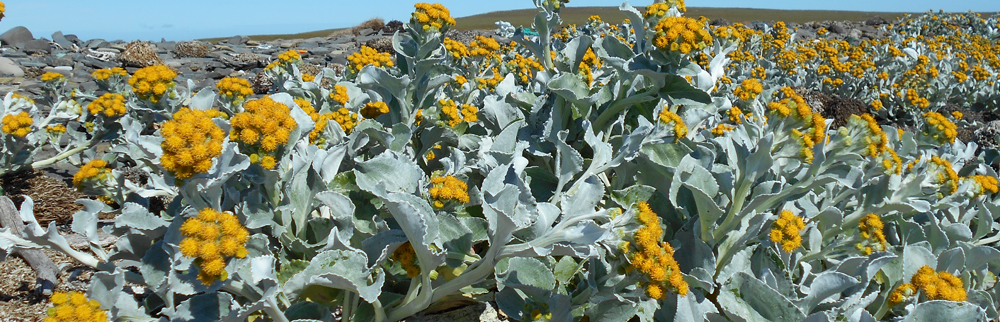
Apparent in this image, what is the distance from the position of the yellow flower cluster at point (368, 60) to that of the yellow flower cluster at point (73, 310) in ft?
6.67

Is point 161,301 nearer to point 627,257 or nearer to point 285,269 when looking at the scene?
point 285,269

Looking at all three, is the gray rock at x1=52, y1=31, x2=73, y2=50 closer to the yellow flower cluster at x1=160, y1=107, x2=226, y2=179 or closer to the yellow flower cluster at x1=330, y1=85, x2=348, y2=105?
the yellow flower cluster at x1=330, y1=85, x2=348, y2=105

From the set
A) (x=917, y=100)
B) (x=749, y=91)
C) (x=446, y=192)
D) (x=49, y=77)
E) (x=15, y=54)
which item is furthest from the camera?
(x=15, y=54)

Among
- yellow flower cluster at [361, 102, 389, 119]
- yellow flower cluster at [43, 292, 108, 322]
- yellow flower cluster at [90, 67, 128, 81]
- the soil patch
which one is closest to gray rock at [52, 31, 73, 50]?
the soil patch

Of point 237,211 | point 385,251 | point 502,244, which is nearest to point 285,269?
point 237,211

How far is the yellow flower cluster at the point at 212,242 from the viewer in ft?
4.41

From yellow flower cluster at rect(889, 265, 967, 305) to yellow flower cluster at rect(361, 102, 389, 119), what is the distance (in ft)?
7.62

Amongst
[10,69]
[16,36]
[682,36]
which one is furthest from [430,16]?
[16,36]

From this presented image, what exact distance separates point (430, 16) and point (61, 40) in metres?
12.9

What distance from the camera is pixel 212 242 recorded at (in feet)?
4.48

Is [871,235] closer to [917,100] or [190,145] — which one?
[190,145]

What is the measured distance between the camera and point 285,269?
1.78 m

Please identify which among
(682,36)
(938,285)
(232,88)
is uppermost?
(682,36)

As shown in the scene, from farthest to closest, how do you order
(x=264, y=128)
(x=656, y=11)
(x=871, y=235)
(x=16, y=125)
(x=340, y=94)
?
(x=16, y=125)
(x=340, y=94)
(x=656, y=11)
(x=871, y=235)
(x=264, y=128)
